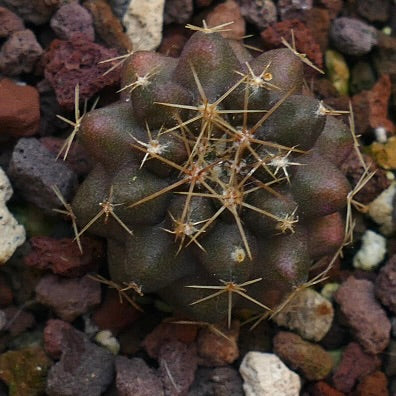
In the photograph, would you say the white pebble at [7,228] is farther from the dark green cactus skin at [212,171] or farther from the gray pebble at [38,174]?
the dark green cactus skin at [212,171]

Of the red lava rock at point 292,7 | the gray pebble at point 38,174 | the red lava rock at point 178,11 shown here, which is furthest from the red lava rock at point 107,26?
the red lava rock at point 292,7

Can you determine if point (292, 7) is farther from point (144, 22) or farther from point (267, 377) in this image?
point (267, 377)

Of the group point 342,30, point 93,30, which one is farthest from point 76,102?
point 342,30

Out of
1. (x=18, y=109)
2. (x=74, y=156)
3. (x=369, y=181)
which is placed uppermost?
(x=18, y=109)

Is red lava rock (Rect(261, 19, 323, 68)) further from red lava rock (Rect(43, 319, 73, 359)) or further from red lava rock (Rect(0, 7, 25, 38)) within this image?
red lava rock (Rect(43, 319, 73, 359))

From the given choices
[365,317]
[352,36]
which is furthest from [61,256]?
[352,36]

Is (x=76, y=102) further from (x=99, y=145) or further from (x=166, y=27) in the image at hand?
(x=166, y=27)
